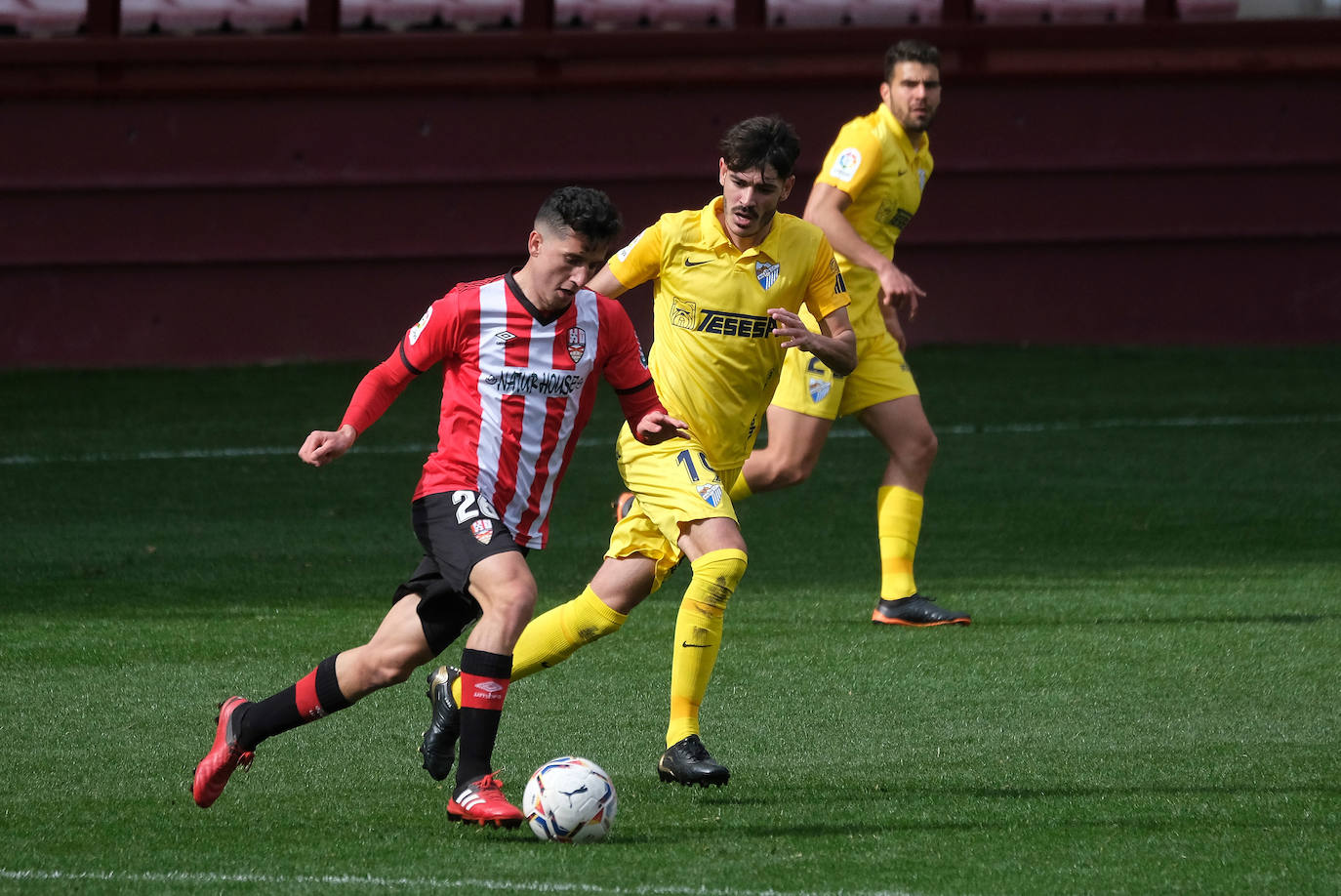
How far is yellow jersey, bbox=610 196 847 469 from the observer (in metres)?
5.94

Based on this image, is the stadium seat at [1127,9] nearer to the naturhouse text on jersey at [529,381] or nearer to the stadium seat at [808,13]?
the stadium seat at [808,13]

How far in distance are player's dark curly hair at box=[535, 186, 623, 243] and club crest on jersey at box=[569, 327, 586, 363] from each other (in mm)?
276

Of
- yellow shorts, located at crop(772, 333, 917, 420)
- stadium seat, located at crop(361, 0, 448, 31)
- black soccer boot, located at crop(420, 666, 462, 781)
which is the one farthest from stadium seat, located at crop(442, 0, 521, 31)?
black soccer boot, located at crop(420, 666, 462, 781)

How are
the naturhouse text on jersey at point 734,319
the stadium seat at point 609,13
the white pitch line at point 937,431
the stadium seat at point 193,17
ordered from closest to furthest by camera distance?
the naturhouse text on jersey at point 734,319 < the white pitch line at point 937,431 < the stadium seat at point 193,17 < the stadium seat at point 609,13

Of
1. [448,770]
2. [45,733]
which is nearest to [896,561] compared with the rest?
[448,770]

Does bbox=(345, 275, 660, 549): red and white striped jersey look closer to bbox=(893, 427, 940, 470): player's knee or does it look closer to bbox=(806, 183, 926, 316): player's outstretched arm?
bbox=(806, 183, 926, 316): player's outstretched arm

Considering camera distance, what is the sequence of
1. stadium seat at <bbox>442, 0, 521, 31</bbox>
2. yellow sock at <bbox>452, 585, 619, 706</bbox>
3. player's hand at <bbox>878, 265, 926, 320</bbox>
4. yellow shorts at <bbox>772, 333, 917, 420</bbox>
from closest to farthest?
yellow sock at <bbox>452, 585, 619, 706</bbox>, player's hand at <bbox>878, 265, 926, 320</bbox>, yellow shorts at <bbox>772, 333, 917, 420</bbox>, stadium seat at <bbox>442, 0, 521, 31</bbox>

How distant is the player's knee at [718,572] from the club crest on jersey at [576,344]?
69 centimetres

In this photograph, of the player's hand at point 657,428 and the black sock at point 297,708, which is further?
the player's hand at point 657,428

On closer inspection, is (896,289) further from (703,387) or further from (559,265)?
(559,265)

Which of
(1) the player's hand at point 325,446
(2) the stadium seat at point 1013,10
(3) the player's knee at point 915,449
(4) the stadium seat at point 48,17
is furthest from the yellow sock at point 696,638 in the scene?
(2) the stadium seat at point 1013,10

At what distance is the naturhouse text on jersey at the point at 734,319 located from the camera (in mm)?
5934

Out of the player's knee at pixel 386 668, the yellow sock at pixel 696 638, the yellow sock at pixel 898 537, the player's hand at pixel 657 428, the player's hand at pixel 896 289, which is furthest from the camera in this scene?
the yellow sock at pixel 898 537

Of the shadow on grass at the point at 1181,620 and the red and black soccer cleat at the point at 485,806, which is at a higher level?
the red and black soccer cleat at the point at 485,806
